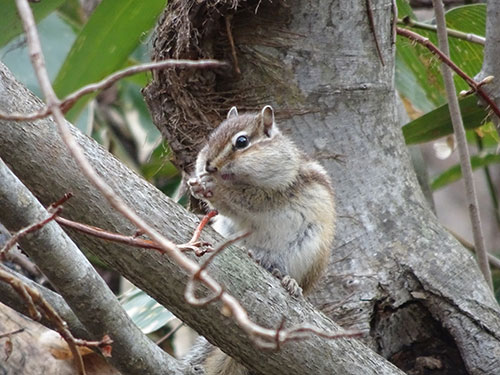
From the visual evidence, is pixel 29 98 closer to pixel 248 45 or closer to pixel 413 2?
pixel 248 45

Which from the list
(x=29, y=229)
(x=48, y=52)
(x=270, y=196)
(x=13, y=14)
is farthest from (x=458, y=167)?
(x=29, y=229)

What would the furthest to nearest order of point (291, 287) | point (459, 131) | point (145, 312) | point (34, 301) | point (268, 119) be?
1. point (145, 312)
2. point (459, 131)
3. point (268, 119)
4. point (291, 287)
5. point (34, 301)

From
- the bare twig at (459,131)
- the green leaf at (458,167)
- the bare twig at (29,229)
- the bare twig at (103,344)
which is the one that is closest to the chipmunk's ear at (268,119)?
the bare twig at (459,131)

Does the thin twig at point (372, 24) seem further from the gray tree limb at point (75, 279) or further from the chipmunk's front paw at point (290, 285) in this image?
the gray tree limb at point (75, 279)

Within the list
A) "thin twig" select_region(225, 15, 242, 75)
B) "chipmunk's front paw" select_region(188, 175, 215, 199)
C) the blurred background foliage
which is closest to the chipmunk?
"chipmunk's front paw" select_region(188, 175, 215, 199)

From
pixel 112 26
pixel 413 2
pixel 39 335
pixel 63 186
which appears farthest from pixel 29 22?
pixel 413 2

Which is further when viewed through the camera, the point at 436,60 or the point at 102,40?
the point at 436,60

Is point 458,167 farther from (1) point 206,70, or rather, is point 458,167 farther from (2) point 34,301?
(2) point 34,301
